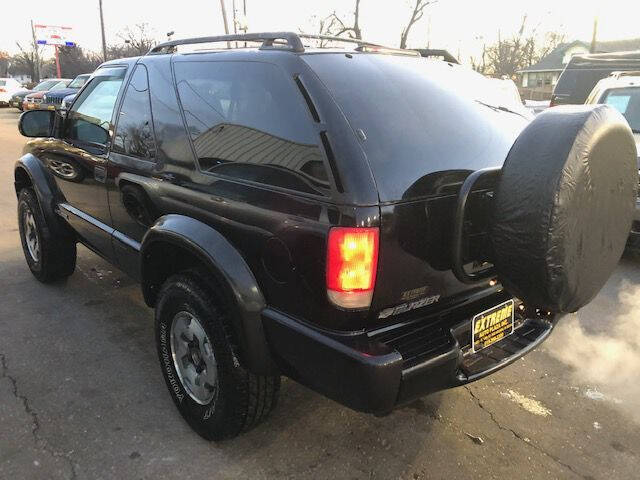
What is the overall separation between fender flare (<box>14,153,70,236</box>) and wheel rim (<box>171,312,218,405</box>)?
2.10 m

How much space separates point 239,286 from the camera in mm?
2236

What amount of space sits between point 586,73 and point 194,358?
1115cm

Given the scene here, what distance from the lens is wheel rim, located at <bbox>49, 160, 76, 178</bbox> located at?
392 centimetres

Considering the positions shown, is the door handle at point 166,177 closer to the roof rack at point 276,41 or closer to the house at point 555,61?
the roof rack at point 276,41

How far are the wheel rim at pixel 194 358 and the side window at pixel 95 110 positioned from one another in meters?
1.42

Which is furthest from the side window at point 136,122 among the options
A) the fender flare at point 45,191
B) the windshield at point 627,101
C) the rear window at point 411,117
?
the windshield at point 627,101

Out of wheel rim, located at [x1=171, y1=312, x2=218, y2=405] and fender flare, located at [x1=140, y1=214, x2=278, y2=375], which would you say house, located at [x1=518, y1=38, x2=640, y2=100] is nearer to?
A: wheel rim, located at [x1=171, y1=312, x2=218, y2=405]

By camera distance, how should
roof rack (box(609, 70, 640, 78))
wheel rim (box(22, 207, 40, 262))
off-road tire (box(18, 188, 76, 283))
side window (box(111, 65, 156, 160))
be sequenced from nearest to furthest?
1. side window (box(111, 65, 156, 160))
2. off-road tire (box(18, 188, 76, 283))
3. wheel rim (box(22, 207, 40, 262))
4. roof rack (box(609, 70, 640, 78))

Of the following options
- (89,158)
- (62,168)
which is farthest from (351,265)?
(62,168)

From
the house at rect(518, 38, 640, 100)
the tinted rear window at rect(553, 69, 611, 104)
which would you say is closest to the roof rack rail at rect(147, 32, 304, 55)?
the tinted rear window at rect(553, 69, 611, 104)

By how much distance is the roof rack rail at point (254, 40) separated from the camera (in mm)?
2412

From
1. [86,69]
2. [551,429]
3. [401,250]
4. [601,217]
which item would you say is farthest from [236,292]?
[86,69]

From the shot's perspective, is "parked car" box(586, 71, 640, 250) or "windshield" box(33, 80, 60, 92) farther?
"windshield" box(33, 80, 60, 92)

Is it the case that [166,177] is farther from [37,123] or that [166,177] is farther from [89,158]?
[37,123]
